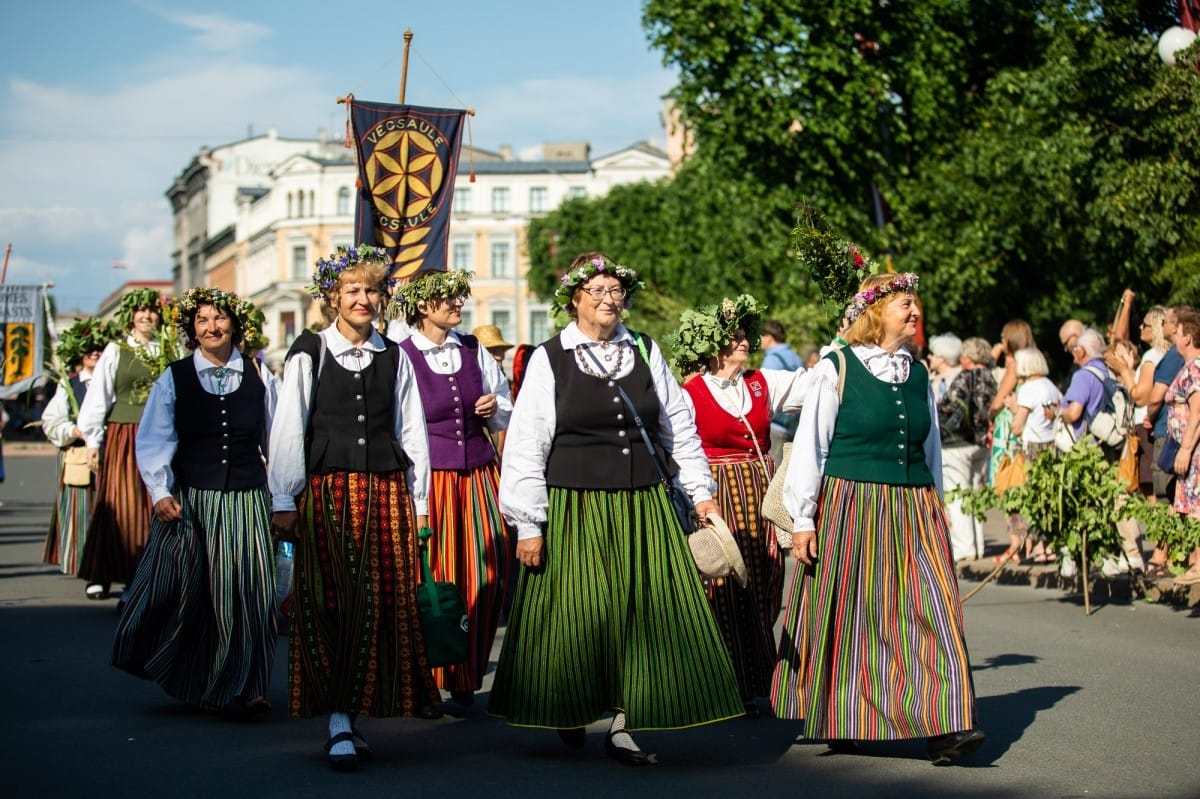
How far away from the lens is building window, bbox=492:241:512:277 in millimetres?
97000

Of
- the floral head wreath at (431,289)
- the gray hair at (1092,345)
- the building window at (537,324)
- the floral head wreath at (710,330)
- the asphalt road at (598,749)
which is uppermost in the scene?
the building window at (537,324)

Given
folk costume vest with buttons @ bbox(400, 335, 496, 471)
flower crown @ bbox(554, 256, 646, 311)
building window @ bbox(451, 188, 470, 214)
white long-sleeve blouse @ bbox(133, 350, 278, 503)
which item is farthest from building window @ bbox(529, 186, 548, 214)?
flower crown @ bbox(554, 256, 646, 311)

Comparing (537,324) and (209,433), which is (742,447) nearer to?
(209,433)

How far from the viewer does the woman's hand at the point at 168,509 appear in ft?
24.8

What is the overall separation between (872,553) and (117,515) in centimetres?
675

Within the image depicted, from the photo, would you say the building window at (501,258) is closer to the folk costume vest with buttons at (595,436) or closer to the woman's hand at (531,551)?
the folk costume vest with buttons at (595,436)

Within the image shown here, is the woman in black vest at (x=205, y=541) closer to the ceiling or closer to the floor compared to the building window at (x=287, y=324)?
closer to the floor

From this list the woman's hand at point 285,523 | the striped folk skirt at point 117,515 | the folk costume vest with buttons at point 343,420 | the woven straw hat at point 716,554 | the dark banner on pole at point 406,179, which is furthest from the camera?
the striped folk skirt at point 117,515

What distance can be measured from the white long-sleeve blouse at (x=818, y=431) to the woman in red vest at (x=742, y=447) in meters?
1.04

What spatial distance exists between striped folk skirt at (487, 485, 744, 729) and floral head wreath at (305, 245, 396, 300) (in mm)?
1396

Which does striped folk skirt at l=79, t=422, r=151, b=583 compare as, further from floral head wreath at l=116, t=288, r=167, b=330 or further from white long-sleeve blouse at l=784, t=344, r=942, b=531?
white long-sleeve blouse at l=784, t=344, r=942, b=531

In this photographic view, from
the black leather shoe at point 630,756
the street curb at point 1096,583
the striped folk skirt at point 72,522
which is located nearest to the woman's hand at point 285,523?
the black leather shoe at point 630,756

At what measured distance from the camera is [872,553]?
652 centimetres

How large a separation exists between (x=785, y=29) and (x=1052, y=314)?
690cm
